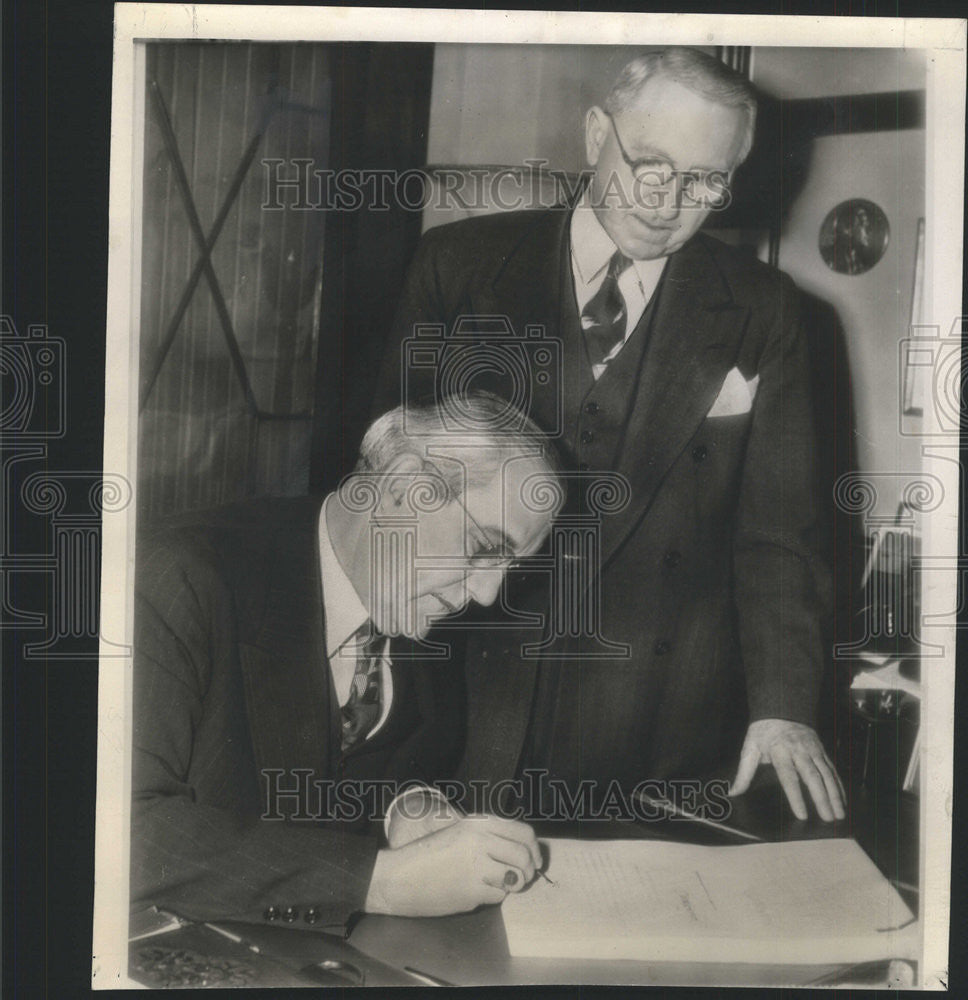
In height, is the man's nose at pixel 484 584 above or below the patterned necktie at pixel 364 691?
above

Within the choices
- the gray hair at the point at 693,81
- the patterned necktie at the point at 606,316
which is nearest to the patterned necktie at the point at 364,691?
the patterned necktie at the point at 606,316

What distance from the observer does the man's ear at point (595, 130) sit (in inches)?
97.4

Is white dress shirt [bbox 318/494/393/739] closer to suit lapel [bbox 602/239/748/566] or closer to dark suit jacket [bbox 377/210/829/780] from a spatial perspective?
dark suit jacket [bbox 377/210/829/780]

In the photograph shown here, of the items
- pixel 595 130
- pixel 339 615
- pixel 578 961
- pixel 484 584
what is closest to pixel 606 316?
pixel 595 130

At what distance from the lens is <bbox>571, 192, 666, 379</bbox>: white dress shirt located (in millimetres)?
2494

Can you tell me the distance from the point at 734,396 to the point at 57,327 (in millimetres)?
1682

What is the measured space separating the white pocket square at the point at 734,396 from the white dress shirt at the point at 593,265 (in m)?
0.27

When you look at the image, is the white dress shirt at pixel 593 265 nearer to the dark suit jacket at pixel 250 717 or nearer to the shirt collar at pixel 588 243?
the shirt collar at pixel 588 243

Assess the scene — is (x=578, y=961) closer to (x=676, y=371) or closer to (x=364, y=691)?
(x=364, y=691)

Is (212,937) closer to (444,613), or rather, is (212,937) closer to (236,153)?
(444,613)

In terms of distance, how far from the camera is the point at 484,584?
98.0 inches

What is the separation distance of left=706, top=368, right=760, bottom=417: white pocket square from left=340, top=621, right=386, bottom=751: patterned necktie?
99 cm

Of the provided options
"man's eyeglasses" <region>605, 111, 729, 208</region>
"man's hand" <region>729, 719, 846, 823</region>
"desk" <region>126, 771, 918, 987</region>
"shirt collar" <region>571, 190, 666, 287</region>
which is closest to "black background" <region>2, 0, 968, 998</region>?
"desk" <region>126, 771, 918, 987</region>

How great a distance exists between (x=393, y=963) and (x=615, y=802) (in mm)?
664
